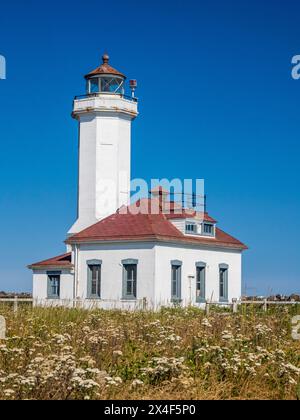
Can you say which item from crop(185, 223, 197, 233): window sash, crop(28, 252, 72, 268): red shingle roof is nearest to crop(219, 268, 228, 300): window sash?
crop(185, 223, 197, 233): window sash

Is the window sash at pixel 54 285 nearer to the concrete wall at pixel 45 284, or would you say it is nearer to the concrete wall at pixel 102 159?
the concrete wall at pixel 45 284

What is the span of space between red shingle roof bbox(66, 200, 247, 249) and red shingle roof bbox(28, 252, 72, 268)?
0.96m

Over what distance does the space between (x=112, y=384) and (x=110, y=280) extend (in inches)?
924

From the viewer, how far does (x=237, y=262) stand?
36.4m

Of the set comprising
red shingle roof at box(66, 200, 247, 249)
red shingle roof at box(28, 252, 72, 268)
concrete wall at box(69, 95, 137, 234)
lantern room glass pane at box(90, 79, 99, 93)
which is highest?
lantern room glass pane at box(90, 79, 99, 93)

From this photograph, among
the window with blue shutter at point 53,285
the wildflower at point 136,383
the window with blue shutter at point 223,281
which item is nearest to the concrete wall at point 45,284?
the window with blue shutter at point 53,285

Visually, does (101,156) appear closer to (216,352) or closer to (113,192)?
(113,192)

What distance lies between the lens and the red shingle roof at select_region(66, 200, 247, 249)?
3216 cm

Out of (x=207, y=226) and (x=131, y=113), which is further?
(x=131, y=113)

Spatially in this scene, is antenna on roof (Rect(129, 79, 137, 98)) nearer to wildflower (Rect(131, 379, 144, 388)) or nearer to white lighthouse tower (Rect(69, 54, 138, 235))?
white lighthouse tower (Rect(69, 54, 138, 235))

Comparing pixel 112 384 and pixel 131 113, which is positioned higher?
pixel 131 113
